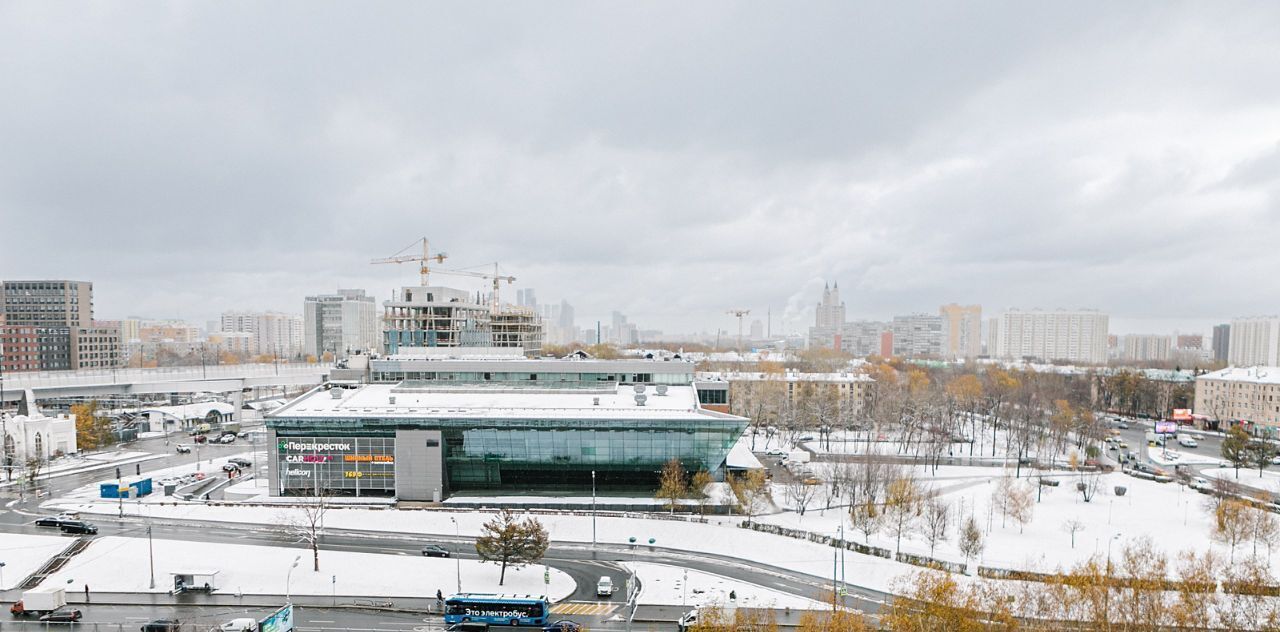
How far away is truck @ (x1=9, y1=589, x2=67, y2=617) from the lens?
33406mm

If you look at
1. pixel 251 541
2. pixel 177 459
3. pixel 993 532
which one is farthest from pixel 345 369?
pixel 993 532

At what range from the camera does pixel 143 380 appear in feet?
318

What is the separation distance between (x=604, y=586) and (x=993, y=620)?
18647 millimetres

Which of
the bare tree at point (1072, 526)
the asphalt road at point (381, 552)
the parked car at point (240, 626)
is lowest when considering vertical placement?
the bare tree at point (1072, 526)

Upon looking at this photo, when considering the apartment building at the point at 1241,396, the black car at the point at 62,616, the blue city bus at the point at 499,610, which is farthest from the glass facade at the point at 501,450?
the apartment building at the point at 1241,396

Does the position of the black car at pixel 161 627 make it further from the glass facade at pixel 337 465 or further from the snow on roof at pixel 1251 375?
the snow on roof at pixel 1251 375

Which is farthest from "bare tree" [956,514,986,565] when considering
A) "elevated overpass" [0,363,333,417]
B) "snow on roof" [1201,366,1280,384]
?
"elevated overpass" [0,363,333,417]

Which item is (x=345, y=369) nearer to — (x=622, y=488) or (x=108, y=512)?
(x=108, y=512)

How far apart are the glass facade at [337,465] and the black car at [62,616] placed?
22623mm

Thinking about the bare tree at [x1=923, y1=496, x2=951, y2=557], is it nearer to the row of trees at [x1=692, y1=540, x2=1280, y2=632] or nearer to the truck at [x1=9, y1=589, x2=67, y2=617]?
the row of trees at [x1=692, y1=540, x2=1280, y2=632]

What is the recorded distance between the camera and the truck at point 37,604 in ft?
110

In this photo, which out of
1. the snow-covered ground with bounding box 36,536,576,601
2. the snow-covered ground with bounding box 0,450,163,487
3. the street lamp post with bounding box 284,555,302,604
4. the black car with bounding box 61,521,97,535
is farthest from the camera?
the snow-covered ground with bounding box 0,450,163,487

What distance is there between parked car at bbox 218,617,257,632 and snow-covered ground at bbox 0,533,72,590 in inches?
673

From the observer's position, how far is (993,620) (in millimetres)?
27078
